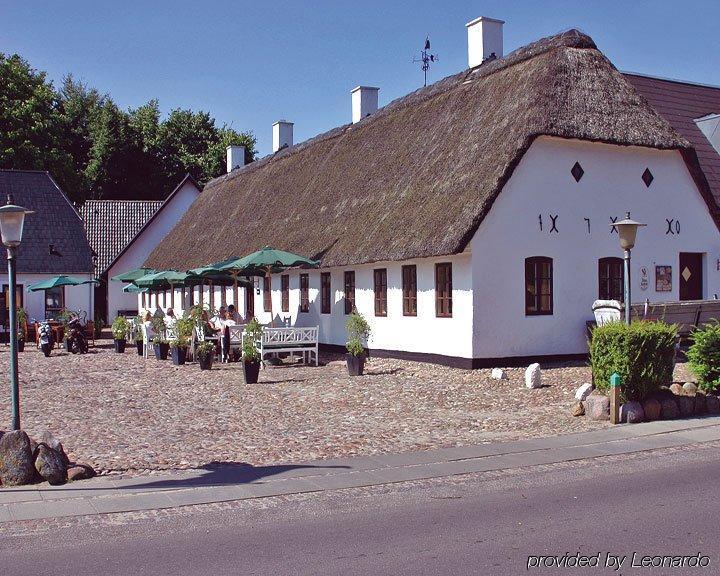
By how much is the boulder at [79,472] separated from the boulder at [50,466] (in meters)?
0.07

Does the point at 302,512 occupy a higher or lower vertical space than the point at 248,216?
lower

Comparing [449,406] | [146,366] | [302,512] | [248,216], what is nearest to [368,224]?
[146,366]

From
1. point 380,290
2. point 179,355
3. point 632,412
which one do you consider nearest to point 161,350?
point 179,355

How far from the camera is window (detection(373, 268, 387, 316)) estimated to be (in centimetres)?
2191

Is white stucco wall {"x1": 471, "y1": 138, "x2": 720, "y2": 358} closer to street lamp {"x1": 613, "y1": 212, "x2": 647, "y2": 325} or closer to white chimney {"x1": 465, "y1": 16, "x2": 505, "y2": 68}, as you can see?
street lamp {"x1": 613, "y1": 212, "x2": 647, "y2": 325}

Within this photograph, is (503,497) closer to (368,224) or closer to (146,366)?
(368,224)

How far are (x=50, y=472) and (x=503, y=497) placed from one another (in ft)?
15.2

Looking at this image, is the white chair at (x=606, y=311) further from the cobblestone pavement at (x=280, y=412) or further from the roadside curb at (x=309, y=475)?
the roadside curb at (x=309, y=475)

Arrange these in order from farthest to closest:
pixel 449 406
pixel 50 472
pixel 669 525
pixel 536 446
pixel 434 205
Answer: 1. pixel 434 205
2. pixel 449 406
3. pixel 536 446
4. pixel 50 472
5. pixel 669 525

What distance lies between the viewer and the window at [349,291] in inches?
923

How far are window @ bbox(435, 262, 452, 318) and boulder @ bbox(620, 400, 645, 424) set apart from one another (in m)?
7.05

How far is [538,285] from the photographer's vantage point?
19156 mm

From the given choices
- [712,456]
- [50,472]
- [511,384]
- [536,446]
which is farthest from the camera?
[511,384]

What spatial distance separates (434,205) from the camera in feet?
63.6
